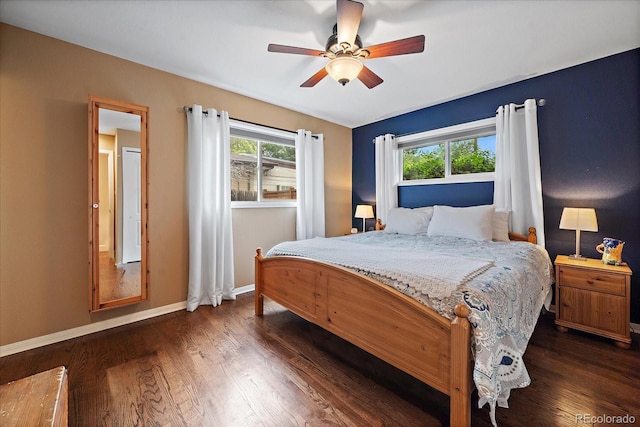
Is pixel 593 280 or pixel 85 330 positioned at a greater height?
pixel 593 280

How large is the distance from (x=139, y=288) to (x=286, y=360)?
1600 millimetres

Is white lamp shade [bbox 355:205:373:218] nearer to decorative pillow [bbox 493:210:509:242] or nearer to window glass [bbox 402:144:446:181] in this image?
window glass [bbox 402:144:446:181]

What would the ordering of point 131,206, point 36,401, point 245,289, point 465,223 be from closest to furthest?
1. point 36,401
2. point 131,206
3. point 465,223
4. point 245,289

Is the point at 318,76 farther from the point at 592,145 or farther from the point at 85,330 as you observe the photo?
the point at 85,330

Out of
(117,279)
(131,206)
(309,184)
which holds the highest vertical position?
(309,184)

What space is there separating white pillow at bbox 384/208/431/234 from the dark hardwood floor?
1459 millimetres

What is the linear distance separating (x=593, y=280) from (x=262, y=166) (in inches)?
143

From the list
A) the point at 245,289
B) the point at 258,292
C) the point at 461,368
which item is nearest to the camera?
the point at 461,368

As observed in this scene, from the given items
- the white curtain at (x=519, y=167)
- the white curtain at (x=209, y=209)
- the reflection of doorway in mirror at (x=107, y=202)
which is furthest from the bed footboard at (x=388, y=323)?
the white curtain at (x=519, y=167)

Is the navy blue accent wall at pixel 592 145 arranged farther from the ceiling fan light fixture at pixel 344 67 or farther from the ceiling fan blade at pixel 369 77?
the ceiling fan light fixture at pixel 344 67

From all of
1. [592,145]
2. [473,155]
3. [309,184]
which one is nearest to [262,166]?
[309,184]

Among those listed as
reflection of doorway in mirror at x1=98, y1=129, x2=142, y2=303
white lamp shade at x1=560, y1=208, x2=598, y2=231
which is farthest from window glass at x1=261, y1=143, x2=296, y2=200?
white lamp shade at x1=560, y1=208, x2=598, y2=231

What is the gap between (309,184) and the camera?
394cm

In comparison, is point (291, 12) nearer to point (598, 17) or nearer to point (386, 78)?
point (386, 78)
